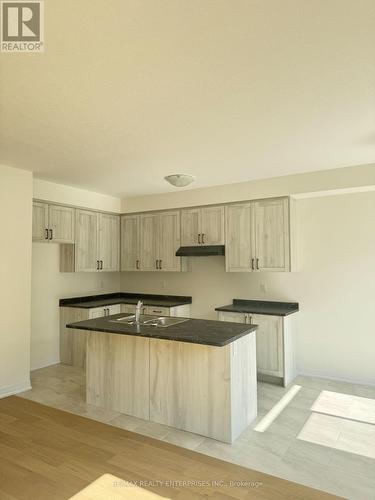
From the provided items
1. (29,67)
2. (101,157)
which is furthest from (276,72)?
(101,157)

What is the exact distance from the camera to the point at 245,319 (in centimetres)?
455

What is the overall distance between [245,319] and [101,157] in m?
2.78

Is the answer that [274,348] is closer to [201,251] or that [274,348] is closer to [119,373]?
[201,251]

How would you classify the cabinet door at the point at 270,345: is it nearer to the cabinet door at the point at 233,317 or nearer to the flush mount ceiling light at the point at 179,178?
the cabinet door at the point at 233,317

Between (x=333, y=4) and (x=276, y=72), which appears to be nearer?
(x=333, y=4)

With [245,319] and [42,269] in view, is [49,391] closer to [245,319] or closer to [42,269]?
[42,269]

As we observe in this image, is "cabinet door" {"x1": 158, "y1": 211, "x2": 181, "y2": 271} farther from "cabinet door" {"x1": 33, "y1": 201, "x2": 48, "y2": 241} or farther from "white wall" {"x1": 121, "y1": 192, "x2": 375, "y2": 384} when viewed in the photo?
"cabinet door" {"x1": 33, "y1": 201, "x2": 48, "y2": 241}

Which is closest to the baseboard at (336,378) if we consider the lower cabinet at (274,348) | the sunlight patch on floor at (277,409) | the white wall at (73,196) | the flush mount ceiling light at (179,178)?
the lower cabinet at (274,348)

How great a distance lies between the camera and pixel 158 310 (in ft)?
17.7

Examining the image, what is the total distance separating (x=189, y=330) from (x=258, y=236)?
2090 mm

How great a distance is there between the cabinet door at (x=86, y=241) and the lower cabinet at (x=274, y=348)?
2.66 m

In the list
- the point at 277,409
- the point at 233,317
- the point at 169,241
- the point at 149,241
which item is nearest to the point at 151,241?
the point at 149,241

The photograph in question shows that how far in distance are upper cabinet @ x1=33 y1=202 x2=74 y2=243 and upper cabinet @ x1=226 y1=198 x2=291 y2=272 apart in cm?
244

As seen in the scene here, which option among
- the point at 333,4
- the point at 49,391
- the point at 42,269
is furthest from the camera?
the point at 42,269
